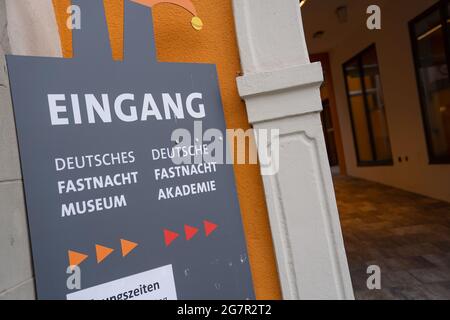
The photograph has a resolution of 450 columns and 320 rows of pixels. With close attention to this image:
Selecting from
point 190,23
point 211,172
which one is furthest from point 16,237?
point 190,23

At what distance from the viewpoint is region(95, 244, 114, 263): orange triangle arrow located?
1304 mm

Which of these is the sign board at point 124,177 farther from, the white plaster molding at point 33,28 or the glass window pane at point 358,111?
the glass window pane at point 358,111

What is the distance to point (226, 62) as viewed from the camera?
1.68m

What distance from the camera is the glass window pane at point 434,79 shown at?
555 cm

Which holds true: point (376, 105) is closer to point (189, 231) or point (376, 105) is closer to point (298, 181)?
point (298, 181)

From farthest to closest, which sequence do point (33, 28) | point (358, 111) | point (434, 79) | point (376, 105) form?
point (358, 111) < point (376, 105) < point (434, 79) < point (33, 28)

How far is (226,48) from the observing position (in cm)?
168

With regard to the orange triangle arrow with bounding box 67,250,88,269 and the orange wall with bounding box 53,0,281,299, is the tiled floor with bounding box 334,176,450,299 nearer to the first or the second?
the orange wall with bounding box 53,0,281,299

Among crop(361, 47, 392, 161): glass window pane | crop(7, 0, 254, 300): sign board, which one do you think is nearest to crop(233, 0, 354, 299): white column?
crop(7, 0, 254, 300): sign board

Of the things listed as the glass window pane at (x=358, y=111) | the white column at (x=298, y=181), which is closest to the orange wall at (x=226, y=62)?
the white column at (x=298, y=181)

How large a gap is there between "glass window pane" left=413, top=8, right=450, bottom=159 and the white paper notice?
17.9 ft

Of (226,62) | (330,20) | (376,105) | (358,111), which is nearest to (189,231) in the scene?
(226,62)

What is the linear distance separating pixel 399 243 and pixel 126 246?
153 inches

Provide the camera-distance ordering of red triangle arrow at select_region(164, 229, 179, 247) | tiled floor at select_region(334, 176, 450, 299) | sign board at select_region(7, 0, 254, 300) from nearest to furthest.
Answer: sign board at select_region(7, 0, 254, 300) → red triangle arrow at select_region(164, 229, 179, 247) → tiled floor at select_region(334, 176, 450, 299)
